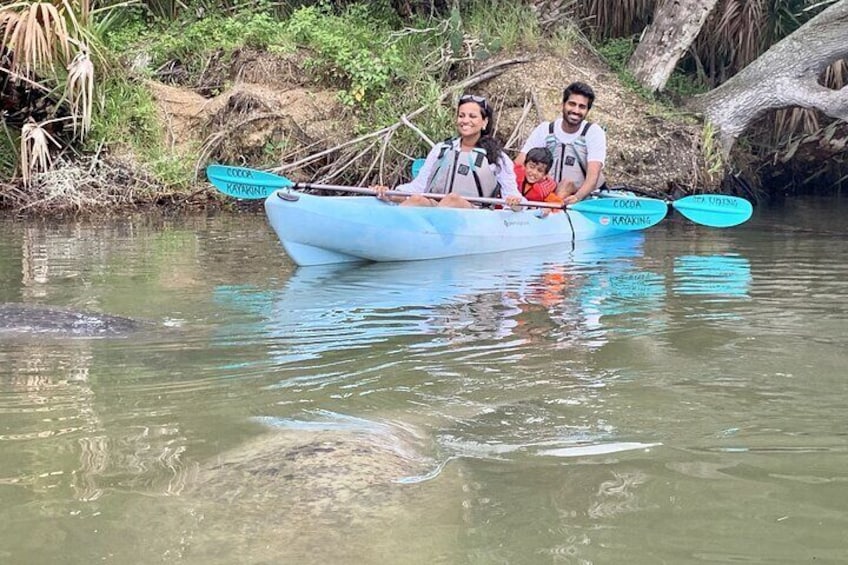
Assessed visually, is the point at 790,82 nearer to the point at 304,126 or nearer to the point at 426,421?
the point at 304,126

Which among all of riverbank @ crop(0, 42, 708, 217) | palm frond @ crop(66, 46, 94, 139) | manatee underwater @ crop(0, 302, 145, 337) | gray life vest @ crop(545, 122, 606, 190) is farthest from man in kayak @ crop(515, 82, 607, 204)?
manatee underwater @ crop(0, 302, 145, 337)

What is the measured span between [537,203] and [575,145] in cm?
114

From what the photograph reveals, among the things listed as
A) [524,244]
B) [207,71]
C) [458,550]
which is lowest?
[458,550]

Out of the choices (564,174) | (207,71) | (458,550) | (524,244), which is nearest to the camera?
(458,550)

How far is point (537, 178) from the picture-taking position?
8312mm

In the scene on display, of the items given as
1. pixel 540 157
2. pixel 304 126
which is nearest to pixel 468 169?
pixel 540 157

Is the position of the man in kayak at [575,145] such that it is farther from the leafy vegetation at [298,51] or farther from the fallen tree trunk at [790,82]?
the fallen tree trunk at [790,82]

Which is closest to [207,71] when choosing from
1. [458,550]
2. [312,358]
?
[312,358]

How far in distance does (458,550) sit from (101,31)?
9765 millimetres

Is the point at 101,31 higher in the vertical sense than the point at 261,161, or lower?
higher

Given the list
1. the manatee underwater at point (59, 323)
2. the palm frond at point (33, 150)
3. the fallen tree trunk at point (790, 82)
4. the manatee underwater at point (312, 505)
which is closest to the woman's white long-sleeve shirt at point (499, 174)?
the manatee underwater at point (59, 323)

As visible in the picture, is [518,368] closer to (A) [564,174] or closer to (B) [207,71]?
(A) [564,174]

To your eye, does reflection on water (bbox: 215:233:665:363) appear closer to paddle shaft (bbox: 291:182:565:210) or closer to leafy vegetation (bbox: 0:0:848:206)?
paddle shaft (bbox: 291:182:565:210)

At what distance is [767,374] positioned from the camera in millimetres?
4082
